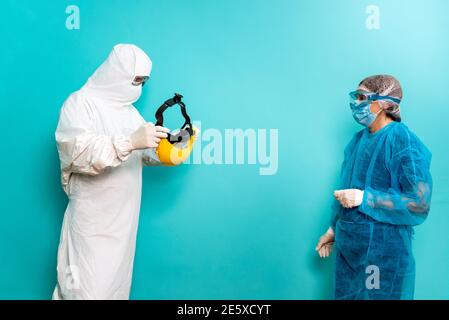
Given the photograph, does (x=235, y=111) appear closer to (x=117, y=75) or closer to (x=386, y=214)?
(x=117, y=75)

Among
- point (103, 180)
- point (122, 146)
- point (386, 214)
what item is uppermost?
point (122, 146)

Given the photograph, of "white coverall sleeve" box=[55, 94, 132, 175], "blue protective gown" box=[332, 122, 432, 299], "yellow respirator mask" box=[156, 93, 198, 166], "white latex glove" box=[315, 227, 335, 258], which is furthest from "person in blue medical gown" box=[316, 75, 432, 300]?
"white coverall sleeve" box=[55, 94, 132, 175]

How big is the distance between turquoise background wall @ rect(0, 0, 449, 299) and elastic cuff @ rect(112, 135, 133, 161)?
544 mm

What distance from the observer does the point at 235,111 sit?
7.32 ft

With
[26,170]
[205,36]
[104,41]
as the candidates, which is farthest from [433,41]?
[26,170]

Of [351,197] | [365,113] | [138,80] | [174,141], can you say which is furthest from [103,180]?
[365,113]

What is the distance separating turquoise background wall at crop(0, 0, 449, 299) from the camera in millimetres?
2221

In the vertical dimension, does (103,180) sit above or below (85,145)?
below

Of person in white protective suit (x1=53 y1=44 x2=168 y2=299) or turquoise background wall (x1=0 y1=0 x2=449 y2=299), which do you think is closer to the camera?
person in white protective suit (x1=53 y1=44 x2=168 y2=299)

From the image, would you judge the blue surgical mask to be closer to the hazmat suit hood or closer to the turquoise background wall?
the turquoise background wall

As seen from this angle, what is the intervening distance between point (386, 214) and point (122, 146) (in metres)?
0.94

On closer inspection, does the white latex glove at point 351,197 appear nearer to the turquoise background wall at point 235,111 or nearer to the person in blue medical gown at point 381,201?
the person in blue medical gown at point 381,201

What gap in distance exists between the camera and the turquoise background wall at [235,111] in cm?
222

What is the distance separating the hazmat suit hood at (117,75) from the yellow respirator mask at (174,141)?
0.18 m
